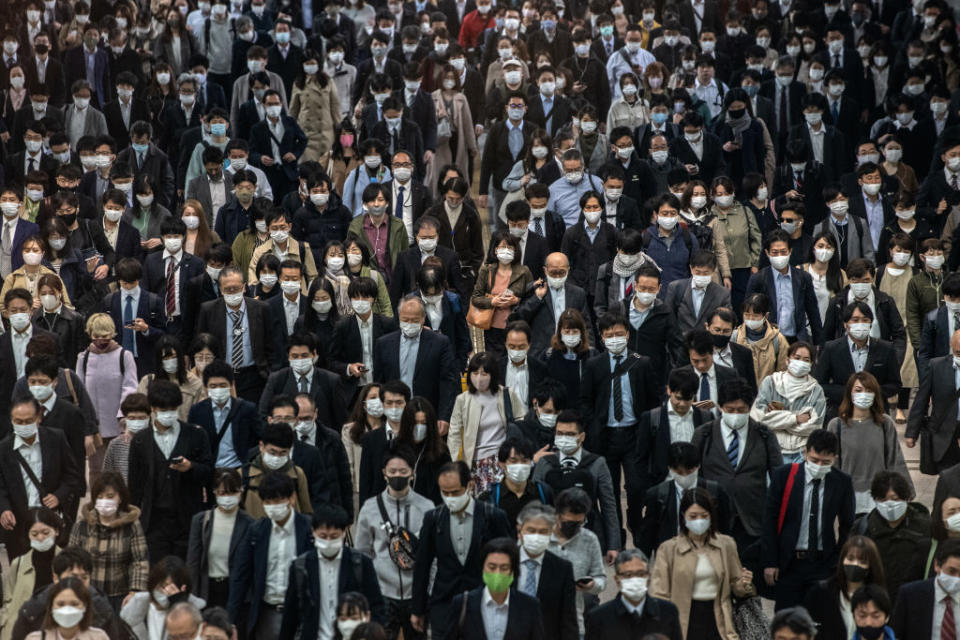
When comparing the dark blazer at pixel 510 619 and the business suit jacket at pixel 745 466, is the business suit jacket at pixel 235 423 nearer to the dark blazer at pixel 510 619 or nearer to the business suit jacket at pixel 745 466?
the dark blazer at pixel 510 619

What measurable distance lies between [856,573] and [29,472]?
615 centimetres

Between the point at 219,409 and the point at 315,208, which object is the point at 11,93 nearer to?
the point at 315,208

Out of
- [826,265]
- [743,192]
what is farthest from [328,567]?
[743,192]

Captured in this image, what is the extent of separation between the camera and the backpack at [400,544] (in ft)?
40.2

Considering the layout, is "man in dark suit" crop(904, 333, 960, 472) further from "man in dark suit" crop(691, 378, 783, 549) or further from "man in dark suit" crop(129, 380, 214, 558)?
"man in dark suit" crop(129, 380, 214, 558)

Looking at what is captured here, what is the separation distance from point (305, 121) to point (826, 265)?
7769mm

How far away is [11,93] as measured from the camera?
2225 cm

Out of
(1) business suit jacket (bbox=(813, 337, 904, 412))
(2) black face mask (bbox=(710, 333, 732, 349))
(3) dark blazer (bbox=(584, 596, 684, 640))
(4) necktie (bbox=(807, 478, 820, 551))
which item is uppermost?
(2) black face mask (bbox=(710, 333, 732, 349))

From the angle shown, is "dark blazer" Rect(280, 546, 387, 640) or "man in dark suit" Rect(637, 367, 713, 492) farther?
"man in dark suit" Rect(637, 367, 713, 492)

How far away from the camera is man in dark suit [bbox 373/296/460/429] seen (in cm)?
1488

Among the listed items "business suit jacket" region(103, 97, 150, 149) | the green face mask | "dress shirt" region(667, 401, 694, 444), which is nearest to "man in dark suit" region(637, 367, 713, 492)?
"dress shirt" region(667, 401, 694, 444)

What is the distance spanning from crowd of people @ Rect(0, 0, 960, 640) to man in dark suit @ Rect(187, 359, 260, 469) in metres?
0.02

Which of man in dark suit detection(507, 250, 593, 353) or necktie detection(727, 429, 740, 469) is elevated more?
man in dark suit detection(507, 250, 593, 353)

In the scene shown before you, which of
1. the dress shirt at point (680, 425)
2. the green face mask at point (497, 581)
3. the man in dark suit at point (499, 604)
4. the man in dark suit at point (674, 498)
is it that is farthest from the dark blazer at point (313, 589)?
the dress shirt at point (680, 425)
